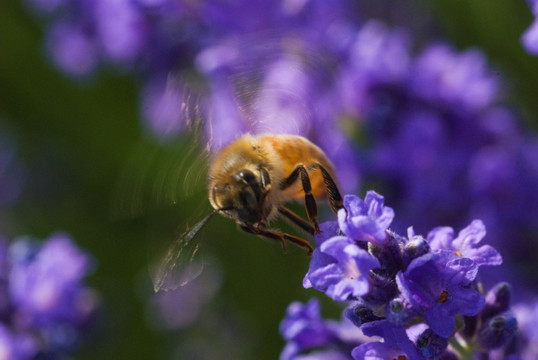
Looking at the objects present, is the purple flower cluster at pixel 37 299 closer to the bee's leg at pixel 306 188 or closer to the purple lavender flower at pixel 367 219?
the bee's leg at pixel 306 188

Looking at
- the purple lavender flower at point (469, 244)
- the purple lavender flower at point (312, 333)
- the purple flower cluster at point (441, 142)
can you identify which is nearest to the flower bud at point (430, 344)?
the purple lavender flower at point (469, 244)

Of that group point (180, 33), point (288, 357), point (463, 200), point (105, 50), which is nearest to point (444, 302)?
point (288, 357)

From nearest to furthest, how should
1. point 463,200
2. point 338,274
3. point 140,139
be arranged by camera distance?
point 338,274 < point 463,200 < point 140,139

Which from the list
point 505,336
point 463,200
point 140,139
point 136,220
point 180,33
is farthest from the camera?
point 140,139

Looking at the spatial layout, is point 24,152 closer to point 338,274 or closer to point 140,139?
point 140,139

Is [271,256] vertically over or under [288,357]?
under

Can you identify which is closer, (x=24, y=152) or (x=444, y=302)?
(x=444, y=302)

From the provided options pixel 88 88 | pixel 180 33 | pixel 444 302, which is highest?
pixel 444 302
